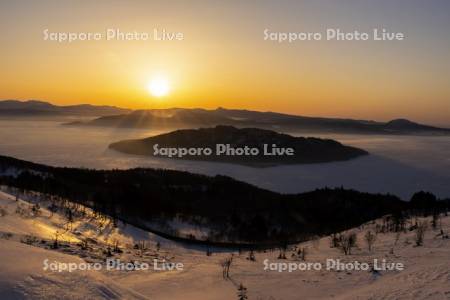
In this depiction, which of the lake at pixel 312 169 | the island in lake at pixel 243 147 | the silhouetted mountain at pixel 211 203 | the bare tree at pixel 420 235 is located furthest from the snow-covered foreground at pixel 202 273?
the island in lake at pixel 243 147

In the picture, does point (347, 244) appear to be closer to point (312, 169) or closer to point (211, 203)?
point (211, 203)

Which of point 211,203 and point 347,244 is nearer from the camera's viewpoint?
point 347,244

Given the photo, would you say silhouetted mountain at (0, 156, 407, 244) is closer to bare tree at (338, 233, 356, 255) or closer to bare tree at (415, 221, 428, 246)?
bare tree at (338, 233, 356, 255)

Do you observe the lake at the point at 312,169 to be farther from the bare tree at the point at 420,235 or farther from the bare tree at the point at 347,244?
the bare tree at the point at 420,235

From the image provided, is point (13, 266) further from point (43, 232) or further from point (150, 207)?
point (150, 207)

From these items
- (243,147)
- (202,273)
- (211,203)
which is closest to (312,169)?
(243,147)

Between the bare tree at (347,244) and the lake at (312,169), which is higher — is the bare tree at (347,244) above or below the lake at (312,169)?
above
